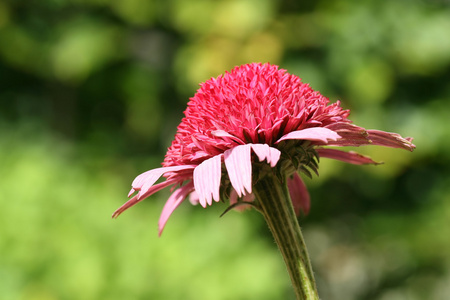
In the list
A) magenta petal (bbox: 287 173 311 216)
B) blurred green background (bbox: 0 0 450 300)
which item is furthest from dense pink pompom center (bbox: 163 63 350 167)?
blurred green background (bbox: 0 0 450 300)

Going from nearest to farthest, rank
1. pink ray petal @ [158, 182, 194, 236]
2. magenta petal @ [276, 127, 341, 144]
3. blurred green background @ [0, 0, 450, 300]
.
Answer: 1. magenta petal @ [276, 127, 341, 144]
2. pink ray petal @ [158, 182, 194, 236]
3. blurred green background @ [0, 0, 450, 300]

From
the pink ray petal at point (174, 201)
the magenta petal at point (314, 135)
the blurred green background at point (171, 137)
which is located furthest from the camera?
the blurred green background at point (171, 137)

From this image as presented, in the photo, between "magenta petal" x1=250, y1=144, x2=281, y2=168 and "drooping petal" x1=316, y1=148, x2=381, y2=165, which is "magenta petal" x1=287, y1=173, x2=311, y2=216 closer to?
"drooping petal" x1=316, y1=148, x2=381, y2=165

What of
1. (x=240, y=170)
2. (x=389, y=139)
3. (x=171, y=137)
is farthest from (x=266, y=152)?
(x=171, y=137)

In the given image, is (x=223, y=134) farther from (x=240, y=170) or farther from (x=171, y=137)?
(x=171, y=137)

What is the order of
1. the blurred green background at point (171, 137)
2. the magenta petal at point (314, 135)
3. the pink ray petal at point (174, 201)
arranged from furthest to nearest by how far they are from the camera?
the blurred green background at point (171, 137)
the pink ray petal at point (174, 201)
the magenta petal at point (314, 135)

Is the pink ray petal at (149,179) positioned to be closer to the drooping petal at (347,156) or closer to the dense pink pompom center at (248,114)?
the dense pink pompom center at (248,114)

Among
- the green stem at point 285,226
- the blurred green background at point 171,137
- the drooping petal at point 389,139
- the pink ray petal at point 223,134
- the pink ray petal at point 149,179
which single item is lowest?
the green stem at point 285,226

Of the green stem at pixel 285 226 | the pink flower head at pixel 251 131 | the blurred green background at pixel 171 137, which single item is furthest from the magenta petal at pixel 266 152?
the blurred green background at pixel 171 137
